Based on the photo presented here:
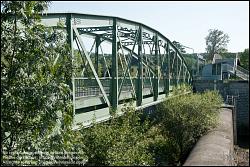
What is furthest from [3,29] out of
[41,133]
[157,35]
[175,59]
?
[175,59]

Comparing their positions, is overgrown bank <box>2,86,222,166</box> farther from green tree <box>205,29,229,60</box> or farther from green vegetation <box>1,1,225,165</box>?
green tree <box>205,29,229,60</box>

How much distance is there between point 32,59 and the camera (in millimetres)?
4988

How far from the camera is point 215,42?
→ 3615 inches

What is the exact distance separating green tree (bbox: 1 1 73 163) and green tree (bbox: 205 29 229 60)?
288ft

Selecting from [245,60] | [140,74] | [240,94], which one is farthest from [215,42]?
[140,74]

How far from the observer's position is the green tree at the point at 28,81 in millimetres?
4863

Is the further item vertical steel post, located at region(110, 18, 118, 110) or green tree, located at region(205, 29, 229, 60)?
green tree, located at region(205, 29, 229, 60)

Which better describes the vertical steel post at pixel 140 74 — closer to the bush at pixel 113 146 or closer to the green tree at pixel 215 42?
the bush at pixel 113 146

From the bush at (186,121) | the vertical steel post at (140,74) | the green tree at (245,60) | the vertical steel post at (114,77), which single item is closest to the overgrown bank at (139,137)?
the bush at (186,121)

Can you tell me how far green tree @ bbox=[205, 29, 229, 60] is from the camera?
90438 millimetres

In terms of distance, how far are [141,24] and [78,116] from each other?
22.8 ft

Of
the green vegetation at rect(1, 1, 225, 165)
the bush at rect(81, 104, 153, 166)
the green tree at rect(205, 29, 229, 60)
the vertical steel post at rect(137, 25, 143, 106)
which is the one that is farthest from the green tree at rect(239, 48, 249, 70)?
the green vegetation at rect(1, 1, 225, 165)

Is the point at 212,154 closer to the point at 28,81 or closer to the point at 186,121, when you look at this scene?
the point at 28,81

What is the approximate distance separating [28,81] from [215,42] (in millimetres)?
90929
